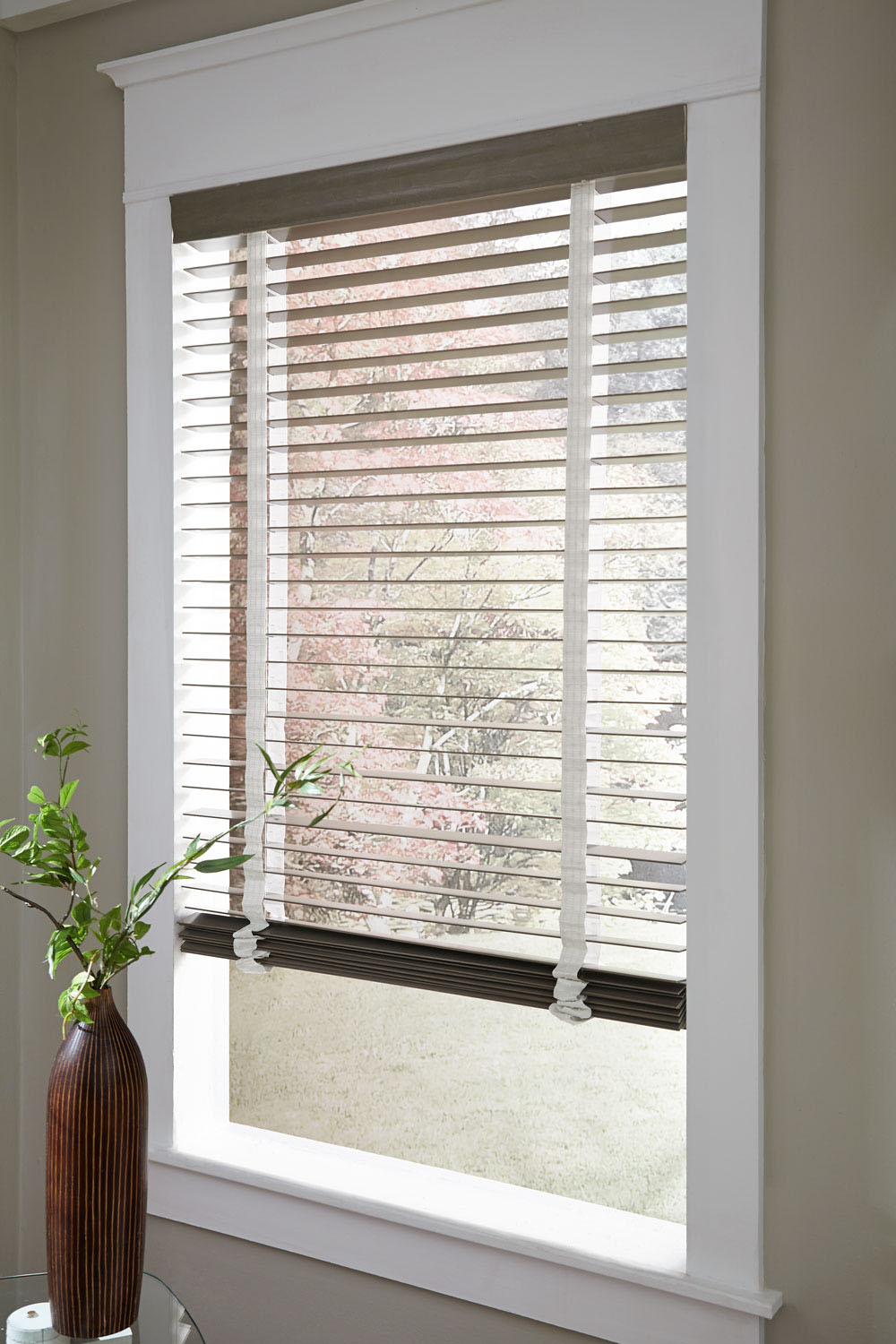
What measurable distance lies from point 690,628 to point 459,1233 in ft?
3.12

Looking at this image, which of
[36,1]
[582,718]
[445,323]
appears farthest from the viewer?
[36,1]

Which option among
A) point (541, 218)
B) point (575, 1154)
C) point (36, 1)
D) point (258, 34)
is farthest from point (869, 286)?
point (575, 1154)

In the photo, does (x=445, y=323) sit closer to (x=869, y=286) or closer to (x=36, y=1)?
(x=869, y=286)

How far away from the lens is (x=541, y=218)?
1.55 meters

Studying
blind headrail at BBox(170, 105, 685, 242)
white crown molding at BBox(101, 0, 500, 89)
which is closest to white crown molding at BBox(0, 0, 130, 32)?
white crown molding at BBox(101, 0, 500, 89)

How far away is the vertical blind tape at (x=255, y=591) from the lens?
176cm

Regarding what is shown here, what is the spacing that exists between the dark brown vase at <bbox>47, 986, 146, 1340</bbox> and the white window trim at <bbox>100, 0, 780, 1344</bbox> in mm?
491

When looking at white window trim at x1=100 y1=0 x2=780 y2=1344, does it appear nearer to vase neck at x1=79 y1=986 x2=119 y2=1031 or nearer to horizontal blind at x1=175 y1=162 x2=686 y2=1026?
horizontal blind at x1=175 y1=162 x2=686 y2=1026

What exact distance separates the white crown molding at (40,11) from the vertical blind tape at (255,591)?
21.0 inches

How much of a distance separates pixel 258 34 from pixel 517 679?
1.87 metres

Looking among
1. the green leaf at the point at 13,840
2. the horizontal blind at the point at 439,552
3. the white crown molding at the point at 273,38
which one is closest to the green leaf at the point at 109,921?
the green leaf at the point at 13,840

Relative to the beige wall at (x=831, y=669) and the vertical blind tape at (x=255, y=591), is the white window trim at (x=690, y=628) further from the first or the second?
the vertical blind tape at (x=255, y=591)

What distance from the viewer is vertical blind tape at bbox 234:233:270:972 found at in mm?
1759

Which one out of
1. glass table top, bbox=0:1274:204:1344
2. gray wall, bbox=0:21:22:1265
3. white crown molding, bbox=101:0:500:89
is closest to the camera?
glass table top, bbox=0:1274:204:1344
